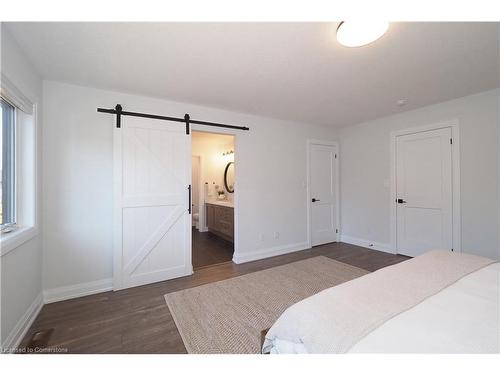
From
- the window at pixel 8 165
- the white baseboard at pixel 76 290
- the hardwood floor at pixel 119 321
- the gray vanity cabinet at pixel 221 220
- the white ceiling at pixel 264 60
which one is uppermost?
the white ceiling at pixel 264 60

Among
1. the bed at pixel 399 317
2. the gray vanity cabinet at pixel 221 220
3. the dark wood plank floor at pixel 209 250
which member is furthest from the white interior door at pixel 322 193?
the bed at pixel 399 317

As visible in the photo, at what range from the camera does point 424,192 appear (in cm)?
330

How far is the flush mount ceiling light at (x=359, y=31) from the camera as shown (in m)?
1.42

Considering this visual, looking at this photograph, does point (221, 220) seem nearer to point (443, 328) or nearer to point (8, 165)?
point (8, 165)

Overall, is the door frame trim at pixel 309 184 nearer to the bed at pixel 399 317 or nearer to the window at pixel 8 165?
the bed at pixel 399 317

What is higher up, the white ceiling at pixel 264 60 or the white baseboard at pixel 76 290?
the white ceiling at pixel 264 60

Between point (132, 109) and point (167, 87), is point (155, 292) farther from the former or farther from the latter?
point (167, 87)

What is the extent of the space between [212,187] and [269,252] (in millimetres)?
2733

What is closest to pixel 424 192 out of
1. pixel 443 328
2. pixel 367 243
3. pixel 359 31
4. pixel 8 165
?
pixel 367 243

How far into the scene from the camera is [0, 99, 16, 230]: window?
1704 mm

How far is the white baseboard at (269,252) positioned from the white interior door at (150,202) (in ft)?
2.64

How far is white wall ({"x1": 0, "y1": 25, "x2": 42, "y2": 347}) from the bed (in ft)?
6.17

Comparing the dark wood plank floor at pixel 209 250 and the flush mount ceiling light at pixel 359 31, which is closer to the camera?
the flush mount ceiling light at pixel 359 31
